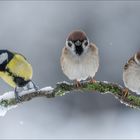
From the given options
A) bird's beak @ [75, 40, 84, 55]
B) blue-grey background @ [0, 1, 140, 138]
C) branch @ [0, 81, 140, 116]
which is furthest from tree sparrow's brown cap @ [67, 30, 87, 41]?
blue-grey background @ [0, 1, 140, 138]

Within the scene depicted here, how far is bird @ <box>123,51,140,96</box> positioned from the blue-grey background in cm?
396

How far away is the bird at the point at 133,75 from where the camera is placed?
4.29 meters

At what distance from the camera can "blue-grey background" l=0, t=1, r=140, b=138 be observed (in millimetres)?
9016

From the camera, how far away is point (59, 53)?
35.0ft

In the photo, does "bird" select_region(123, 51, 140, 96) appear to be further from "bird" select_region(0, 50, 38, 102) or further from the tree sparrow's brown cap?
"bird" select_region(0, 50, 38, 102)

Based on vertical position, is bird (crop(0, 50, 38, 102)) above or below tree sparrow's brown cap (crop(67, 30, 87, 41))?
below

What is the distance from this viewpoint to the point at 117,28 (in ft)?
38.8

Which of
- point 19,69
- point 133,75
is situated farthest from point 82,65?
point 19,69

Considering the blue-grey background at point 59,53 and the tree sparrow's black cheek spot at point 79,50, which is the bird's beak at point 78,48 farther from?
the blue-grey background at point 59,53

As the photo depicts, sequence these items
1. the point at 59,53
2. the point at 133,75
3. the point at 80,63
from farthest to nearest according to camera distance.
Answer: the point at 59,53
the point at 133,75
the point at 80,63

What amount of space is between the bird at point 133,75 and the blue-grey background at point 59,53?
396cm

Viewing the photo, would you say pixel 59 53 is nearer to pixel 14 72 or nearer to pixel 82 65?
pixel 82 65

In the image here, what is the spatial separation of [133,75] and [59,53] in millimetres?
6340

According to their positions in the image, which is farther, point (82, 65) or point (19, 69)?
point (82, 65)
